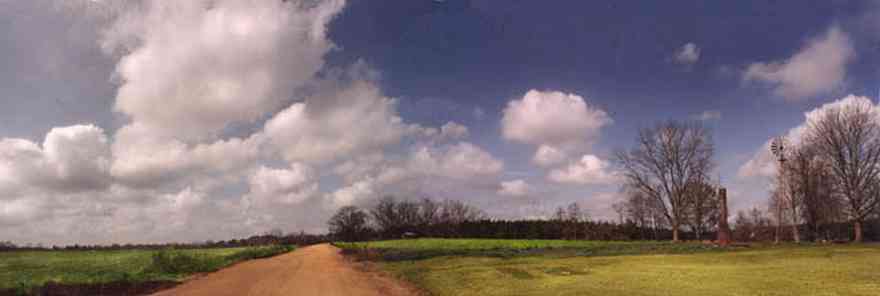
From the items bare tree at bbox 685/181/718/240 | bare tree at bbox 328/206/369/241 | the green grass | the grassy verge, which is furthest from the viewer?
bare tree at bbox 328/206/369/241

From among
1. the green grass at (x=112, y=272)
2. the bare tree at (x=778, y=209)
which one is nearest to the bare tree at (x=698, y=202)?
the bare tree at (x=778, y=209)

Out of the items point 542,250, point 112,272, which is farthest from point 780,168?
point 112,272

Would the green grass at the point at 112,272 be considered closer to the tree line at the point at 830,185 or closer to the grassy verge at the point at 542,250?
the grassy verge at the point at 542,250

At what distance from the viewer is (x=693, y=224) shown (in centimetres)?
5953

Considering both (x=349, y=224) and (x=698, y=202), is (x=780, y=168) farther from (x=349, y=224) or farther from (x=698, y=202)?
(x=349, y=224)

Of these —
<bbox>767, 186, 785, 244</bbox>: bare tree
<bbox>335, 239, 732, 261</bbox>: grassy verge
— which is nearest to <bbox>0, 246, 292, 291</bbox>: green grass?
<bbox>335, 239, 732, 261</bbox>: grassy verge

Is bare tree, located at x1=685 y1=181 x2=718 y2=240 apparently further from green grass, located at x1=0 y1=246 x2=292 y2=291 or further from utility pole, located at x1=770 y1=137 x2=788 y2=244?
green grass, located at x1=0 y1=246 x2=292 y2=291

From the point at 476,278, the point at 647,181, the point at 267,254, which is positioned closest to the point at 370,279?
the point at 476,278

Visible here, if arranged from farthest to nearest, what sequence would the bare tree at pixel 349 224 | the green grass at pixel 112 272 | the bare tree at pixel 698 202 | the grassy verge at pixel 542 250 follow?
the bare tree at pixel 349 224
the bare tree at pixel 698 202
the grassy verge at pixel 542 250
the green grass at pixel 112 272

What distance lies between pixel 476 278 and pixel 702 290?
736 centimetres

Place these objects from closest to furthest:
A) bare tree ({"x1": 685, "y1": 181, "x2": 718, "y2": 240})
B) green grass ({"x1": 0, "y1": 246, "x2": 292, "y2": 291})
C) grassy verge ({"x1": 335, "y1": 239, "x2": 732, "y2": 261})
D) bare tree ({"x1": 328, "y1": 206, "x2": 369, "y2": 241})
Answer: green grass ({"x1": 0, "y1": 246, "x2": 292, "y2": 291})
grassy verge ({"x1": 335, "y1": 239, "x2": 732, "y2": 261})
bare tree ({"x1": 685, "y1": 181, "x2": 718, "y2": 240})
bare tree ({"x1": 328, "y1": 206, "x2": 369, "y2": 241})

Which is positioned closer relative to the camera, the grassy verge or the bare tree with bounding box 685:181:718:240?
the grassy verge

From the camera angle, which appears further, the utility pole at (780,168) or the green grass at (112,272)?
the utility pole at (780,168)

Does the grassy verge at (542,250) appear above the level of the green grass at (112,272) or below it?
below
